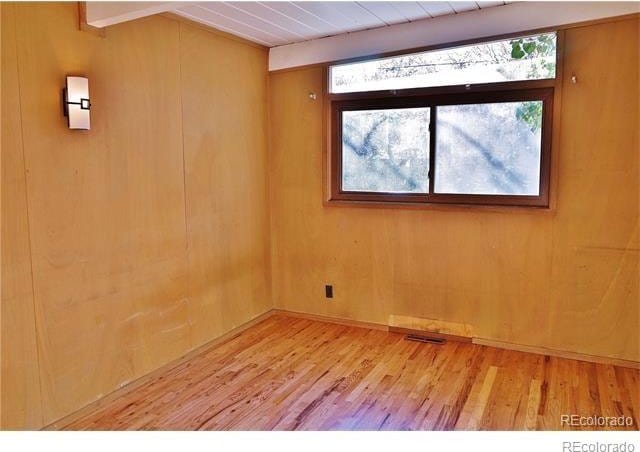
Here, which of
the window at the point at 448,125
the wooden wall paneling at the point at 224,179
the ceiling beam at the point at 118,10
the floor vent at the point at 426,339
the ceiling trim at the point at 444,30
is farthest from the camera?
the floor vent at the point at 426,339

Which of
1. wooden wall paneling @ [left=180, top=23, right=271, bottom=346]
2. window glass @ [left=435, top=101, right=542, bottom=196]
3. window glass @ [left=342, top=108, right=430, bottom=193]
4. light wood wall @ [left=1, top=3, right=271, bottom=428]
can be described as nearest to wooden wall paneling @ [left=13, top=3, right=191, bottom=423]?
light wood wall @ [left=1, top=3, right=271, bottom=428]

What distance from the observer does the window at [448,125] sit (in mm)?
3246

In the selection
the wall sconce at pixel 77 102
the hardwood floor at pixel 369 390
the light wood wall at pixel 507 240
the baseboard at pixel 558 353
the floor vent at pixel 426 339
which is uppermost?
the wall sconce at pixel 77 102

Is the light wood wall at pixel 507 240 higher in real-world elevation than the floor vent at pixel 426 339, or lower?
higher

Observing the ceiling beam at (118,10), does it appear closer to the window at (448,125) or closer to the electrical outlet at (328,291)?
the window at (448,125)

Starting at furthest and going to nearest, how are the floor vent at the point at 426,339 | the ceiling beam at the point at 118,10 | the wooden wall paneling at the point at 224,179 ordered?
the floor vent at the point at 426,339
the wooden wall paneling at the point at 224,179
the ceiling beam at the point at 118,10

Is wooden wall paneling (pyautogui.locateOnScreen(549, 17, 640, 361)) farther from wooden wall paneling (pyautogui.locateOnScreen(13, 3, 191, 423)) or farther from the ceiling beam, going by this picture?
wooden wall paneling (pyautogui.locateOnScreen(13, 3, 191, 423))

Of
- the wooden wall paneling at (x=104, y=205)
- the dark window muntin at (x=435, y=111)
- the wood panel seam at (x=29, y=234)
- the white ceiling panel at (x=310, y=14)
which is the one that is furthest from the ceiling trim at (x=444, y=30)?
the wood panel seam at (x=29, y=234)


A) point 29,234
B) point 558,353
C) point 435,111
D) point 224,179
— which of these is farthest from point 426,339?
point 29,234

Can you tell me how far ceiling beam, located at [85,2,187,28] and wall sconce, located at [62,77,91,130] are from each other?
321 mm

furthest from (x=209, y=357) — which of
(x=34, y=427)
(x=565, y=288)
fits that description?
(x=565, y=288)

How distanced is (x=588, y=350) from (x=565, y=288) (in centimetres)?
44

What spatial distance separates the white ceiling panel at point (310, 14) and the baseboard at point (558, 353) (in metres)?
2.34

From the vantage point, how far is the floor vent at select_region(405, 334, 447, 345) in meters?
3.64
